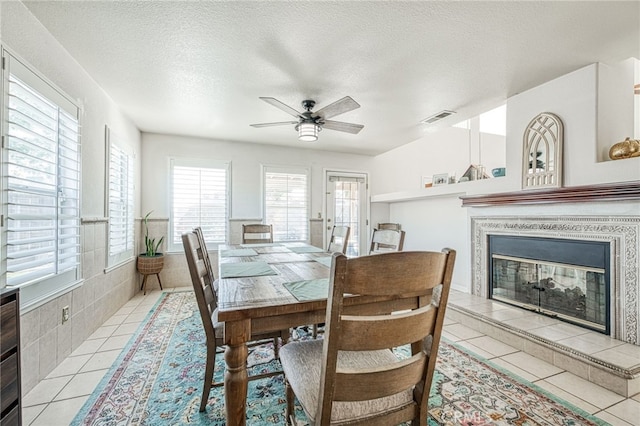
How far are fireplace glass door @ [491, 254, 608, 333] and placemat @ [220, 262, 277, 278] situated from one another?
2.81 m

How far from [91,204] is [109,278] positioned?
0.91 metres

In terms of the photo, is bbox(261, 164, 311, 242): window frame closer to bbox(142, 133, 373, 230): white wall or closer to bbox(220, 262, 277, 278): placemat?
bbox(142, 133, 373, 230): white wall

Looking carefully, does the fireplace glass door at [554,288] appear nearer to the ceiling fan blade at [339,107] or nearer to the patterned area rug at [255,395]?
the patterned area rug at [255,395]

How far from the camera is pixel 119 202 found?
3340 millimetres

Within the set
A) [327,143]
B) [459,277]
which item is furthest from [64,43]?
[459,277]

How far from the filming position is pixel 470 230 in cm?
359

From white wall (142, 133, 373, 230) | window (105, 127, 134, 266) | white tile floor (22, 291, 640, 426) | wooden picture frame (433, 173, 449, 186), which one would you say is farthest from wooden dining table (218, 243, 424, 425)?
wooden picture frame (433, 173, 449, 186)

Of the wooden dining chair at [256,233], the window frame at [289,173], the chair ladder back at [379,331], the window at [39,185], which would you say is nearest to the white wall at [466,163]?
the window frame at [289,173]

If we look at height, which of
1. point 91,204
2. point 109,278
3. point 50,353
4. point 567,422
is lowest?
point 567,422

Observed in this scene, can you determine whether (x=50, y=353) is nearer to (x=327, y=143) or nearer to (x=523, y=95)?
(x=327, y=143)

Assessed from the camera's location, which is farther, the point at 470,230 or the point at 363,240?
the point at 363,240

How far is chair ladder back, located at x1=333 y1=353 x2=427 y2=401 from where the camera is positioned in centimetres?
85

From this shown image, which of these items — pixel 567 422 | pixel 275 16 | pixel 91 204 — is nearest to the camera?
pixel 567 422

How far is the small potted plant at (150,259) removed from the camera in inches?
151
